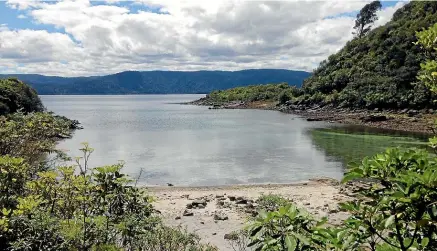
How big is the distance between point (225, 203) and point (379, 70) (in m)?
69.8

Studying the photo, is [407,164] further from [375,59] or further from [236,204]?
[375,59]

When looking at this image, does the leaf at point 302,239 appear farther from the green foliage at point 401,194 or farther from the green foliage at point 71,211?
the green foliage at point 71,211

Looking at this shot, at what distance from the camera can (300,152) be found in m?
36.0

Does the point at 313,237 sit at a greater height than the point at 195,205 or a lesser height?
greater

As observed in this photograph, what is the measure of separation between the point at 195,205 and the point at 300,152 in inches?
790

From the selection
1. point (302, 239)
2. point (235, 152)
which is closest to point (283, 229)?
point (302, 239)

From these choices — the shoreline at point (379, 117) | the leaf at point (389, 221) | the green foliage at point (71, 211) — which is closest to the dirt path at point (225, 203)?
the green foliage at point (71, 211)

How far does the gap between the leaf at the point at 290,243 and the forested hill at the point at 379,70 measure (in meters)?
62.4

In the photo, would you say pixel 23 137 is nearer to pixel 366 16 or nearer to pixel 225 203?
pixel 225 203

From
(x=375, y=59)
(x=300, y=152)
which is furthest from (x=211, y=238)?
(x=375, y=59)

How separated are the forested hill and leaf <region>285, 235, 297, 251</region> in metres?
62.4

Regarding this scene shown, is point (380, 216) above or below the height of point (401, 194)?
below

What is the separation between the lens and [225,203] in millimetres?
18438

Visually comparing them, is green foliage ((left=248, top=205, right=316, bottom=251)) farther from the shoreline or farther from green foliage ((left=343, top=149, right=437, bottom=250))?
the shoreline
